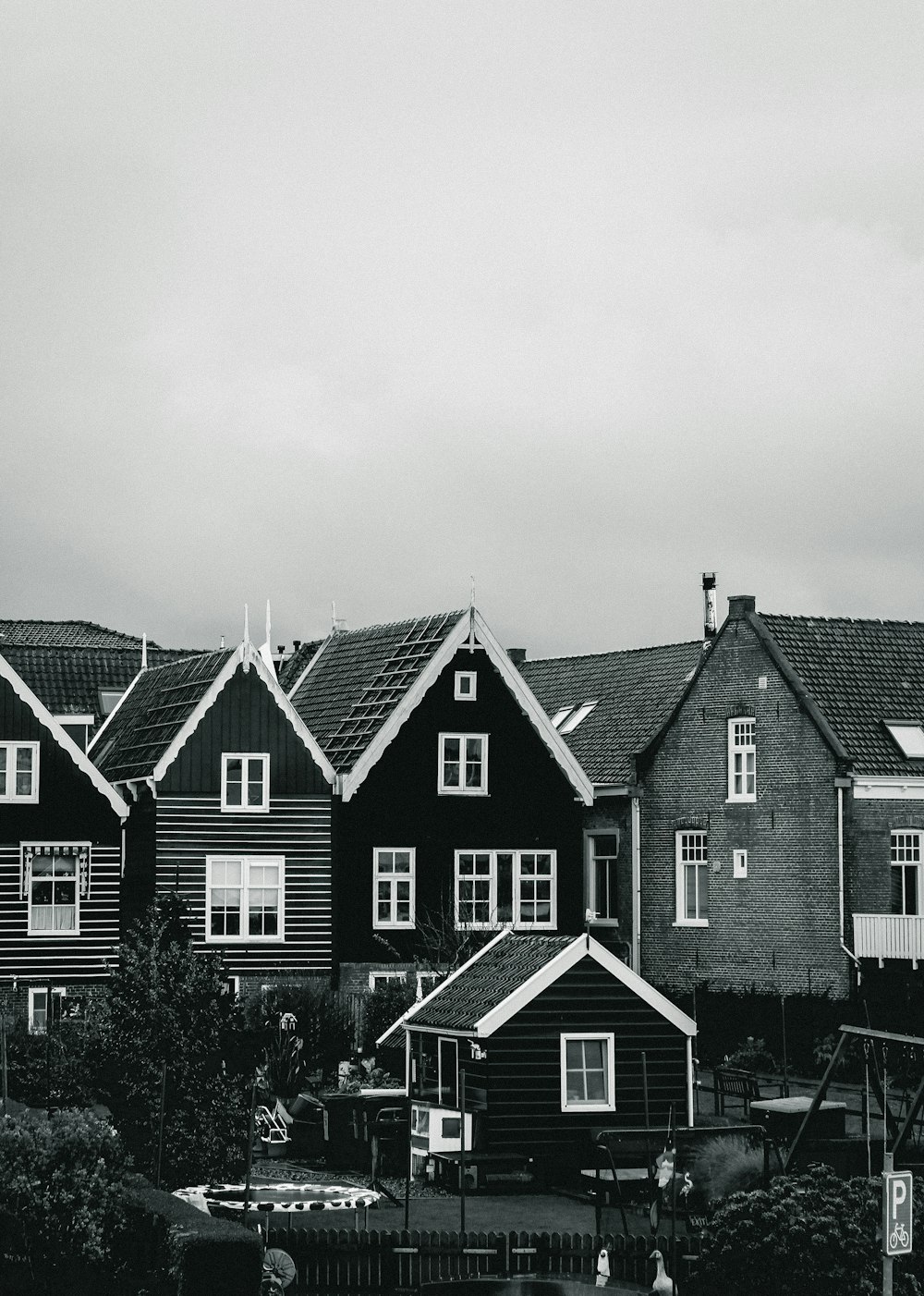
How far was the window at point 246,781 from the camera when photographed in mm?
49625

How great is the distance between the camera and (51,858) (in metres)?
49.0

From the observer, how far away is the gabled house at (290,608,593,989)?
50875 millimetres

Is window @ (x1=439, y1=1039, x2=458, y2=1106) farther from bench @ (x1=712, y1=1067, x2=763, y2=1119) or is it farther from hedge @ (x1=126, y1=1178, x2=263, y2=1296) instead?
hedge @ (x1=126, y1=1178, x2=263, y2=1296)

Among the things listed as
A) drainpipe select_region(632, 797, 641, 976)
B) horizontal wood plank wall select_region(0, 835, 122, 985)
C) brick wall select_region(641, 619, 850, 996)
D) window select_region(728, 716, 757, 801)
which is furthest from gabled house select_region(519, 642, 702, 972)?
horizontal wood plank wall select_region(0, 835, 122, 985)

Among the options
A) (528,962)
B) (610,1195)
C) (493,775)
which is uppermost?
(493,775)

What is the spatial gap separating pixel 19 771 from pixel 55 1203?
2891 centimetres

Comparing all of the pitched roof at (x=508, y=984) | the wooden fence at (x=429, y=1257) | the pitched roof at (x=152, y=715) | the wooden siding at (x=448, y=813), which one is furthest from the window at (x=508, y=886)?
the wooden fence at (x=429, y=1257)

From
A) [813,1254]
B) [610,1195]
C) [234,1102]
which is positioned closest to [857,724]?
[610,1195]

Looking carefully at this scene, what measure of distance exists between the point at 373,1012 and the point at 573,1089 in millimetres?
12207

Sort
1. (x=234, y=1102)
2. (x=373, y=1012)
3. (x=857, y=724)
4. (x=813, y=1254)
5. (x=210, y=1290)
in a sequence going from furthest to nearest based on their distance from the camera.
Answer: (x=857, y=724)
(x=373, y=1012)
(x=234, y=1102)
(x=813, y=1254)
(x=210, y=1290)

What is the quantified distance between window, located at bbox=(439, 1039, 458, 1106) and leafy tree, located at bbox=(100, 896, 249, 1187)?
5.77 metres

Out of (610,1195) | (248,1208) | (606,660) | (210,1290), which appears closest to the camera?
(210,1290)

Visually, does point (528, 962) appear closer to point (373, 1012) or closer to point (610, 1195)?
point (610, 1195)

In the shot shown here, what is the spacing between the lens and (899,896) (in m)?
48.6
